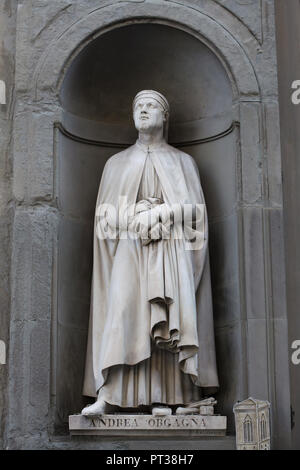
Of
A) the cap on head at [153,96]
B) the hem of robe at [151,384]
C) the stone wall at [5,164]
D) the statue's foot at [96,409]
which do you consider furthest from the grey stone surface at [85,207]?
the cap on head at [153,96]

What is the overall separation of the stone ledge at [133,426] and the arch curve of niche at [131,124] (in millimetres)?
345

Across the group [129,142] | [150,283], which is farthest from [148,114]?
[150,283]

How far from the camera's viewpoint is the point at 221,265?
10664 millimetres

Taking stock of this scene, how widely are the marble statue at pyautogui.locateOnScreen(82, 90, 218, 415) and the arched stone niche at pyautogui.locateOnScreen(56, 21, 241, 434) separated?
19 centimetres

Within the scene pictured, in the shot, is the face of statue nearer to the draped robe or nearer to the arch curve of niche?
the draped robe

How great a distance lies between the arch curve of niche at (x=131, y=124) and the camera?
10422 millimetres

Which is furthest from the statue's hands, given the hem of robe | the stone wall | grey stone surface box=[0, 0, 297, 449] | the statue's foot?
the statue's foot

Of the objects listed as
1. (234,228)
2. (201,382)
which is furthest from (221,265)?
(201,382)

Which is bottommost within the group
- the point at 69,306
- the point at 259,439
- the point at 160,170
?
the point at 259,439

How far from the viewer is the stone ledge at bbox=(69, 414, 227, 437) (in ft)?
32.1

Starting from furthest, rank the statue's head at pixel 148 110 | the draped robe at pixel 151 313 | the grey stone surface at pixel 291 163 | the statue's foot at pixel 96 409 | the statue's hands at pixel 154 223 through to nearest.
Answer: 1. the statue's head at pixel 148 110
2. the statue's hands at pixel 154 223
3. the grey stone surface at pixel 291 163
4. the draped robe at pixel 151 313
5. the statue's foot at pixel 96 409

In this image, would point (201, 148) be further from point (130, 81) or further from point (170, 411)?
point (170, 411)

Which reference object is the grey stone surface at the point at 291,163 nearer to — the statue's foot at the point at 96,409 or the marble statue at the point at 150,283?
the marble statue at the point at 150,283

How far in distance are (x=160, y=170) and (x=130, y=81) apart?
111 cm
